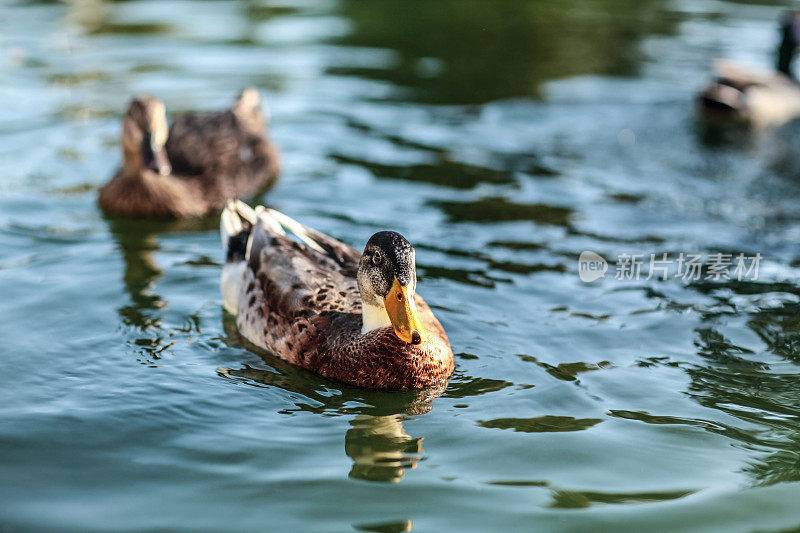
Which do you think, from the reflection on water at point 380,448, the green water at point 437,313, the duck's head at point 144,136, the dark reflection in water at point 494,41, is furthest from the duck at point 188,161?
the reflection on water at point 380,448

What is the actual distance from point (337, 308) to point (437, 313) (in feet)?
3.36

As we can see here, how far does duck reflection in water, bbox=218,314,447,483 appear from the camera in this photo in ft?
16.7

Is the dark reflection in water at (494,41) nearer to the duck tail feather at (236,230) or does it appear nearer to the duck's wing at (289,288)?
the duck tail feather at (236,230)

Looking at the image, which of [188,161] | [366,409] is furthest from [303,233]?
[188,161]

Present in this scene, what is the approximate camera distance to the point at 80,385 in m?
5.93

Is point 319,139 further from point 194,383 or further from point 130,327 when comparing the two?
point 194,383

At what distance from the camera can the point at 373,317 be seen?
596 cm

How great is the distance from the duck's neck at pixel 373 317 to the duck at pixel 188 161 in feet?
12.8

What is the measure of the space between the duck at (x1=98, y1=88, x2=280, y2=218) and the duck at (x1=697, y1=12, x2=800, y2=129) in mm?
5685

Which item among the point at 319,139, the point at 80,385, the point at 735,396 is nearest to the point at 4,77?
the point at 319,139

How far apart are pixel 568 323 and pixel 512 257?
136 centimetres

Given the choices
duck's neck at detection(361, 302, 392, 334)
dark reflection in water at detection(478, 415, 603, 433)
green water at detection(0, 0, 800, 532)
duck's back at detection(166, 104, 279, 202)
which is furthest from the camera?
duck's back at detection(166, 104, 279, 202)

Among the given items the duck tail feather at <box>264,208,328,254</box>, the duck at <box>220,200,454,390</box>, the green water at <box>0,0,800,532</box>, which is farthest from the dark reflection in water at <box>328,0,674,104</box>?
the duck at <box>220,200,454,390</box>

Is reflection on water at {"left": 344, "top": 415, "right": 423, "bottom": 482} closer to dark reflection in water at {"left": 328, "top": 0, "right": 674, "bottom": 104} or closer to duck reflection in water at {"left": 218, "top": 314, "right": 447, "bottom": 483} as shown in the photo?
duck reflection in water at {"left": 218, "top": 314, "right": 447, "bottom": 483}
